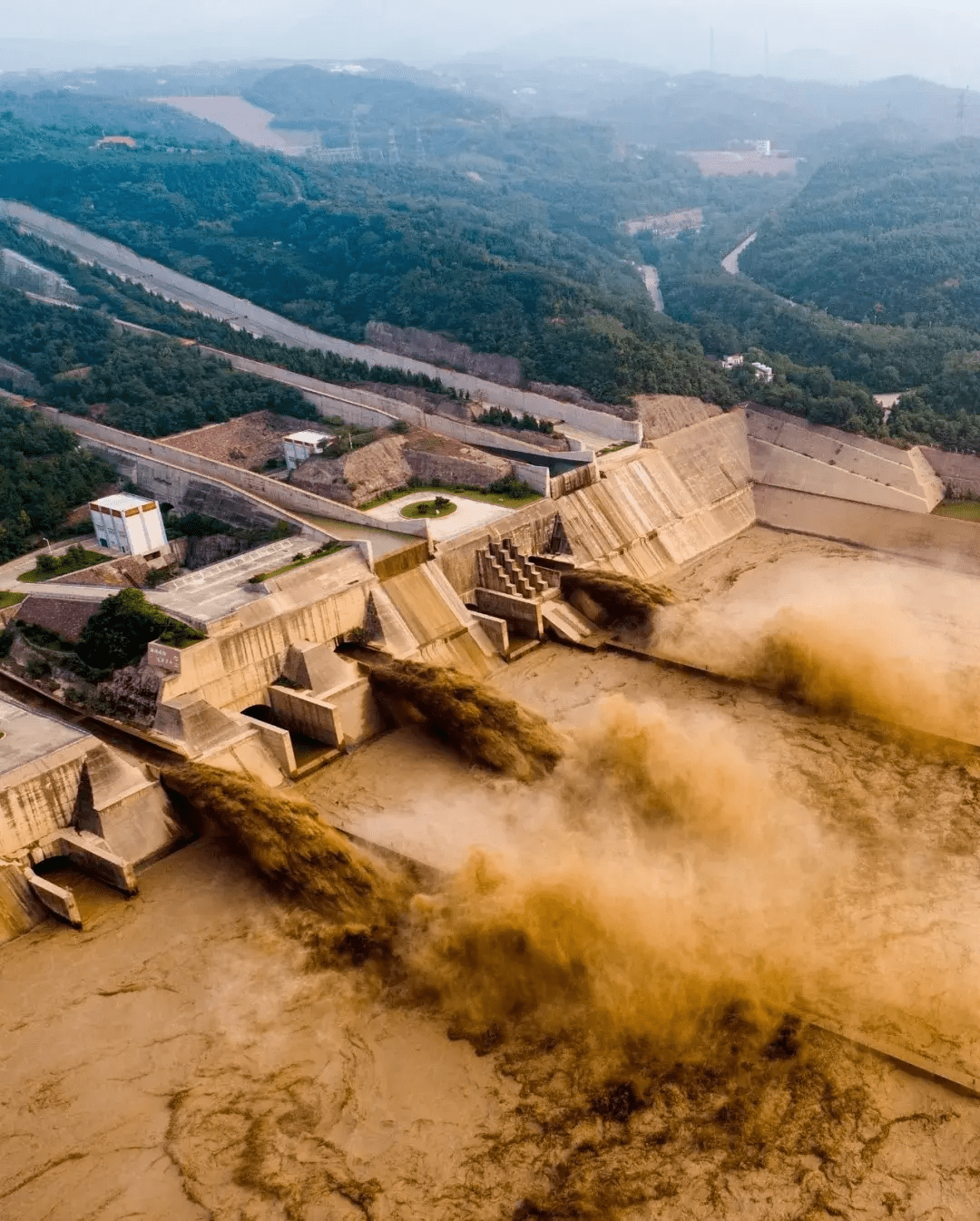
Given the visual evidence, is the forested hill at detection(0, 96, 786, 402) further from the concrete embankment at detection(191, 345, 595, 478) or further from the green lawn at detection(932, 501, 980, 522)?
the green lawn at detection(932, 501, 980, 522)

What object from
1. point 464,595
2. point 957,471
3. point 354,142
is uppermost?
point 354,142

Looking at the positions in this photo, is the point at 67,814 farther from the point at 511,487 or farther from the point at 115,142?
the point at 115,142

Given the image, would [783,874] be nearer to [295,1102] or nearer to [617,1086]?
[617,1086]

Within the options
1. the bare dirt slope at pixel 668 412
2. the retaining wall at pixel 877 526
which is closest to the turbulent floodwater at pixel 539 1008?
the retaining wall at pixel 877 526

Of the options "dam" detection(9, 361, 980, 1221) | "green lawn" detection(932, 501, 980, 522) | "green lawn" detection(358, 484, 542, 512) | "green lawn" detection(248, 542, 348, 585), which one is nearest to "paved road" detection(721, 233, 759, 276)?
"green lawn" detection(932, 501, 980, 522)

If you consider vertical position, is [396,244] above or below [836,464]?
above

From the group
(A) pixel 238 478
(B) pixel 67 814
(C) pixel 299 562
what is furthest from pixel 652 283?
(B) pixel 67 814

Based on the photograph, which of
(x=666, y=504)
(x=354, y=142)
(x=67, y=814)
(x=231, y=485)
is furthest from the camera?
(x=354, y=142)
